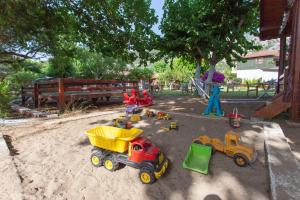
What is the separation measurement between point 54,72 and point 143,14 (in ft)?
37.8

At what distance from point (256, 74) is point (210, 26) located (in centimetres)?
3752

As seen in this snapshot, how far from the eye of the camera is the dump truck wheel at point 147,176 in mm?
2833

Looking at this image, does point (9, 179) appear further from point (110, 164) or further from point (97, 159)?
point (110, 164)

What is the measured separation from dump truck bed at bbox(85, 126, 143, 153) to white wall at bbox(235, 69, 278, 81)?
42.4m

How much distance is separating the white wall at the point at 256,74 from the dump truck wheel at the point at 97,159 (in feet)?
141

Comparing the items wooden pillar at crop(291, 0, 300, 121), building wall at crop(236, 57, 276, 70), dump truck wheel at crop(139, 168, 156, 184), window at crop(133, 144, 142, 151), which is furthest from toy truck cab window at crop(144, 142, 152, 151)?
building wall at crop(236, 57, 276, 70)

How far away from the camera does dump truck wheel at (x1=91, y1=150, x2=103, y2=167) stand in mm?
3271

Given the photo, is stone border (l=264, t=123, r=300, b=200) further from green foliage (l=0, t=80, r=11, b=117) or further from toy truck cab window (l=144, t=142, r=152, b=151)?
green foliage (l=0, t=80, r=11, b=117)

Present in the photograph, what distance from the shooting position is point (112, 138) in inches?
126

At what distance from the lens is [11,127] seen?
5391 millimetres

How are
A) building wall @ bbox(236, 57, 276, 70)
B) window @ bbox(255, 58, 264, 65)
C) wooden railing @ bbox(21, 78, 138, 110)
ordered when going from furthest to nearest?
1. window @ bbox(255, 58, 264, 65)
2. building wall @ bbox(236, 57, 276, 70)
3. wooden railing @ bbox(21, 78, 138, 110)

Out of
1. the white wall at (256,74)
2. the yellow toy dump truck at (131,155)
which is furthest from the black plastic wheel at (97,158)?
the white wall at (256,74)

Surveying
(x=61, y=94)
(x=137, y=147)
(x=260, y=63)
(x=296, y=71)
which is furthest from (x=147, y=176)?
(x=260, y=63)

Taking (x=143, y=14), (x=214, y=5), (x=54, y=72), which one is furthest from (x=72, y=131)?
(x=54, y=72)
